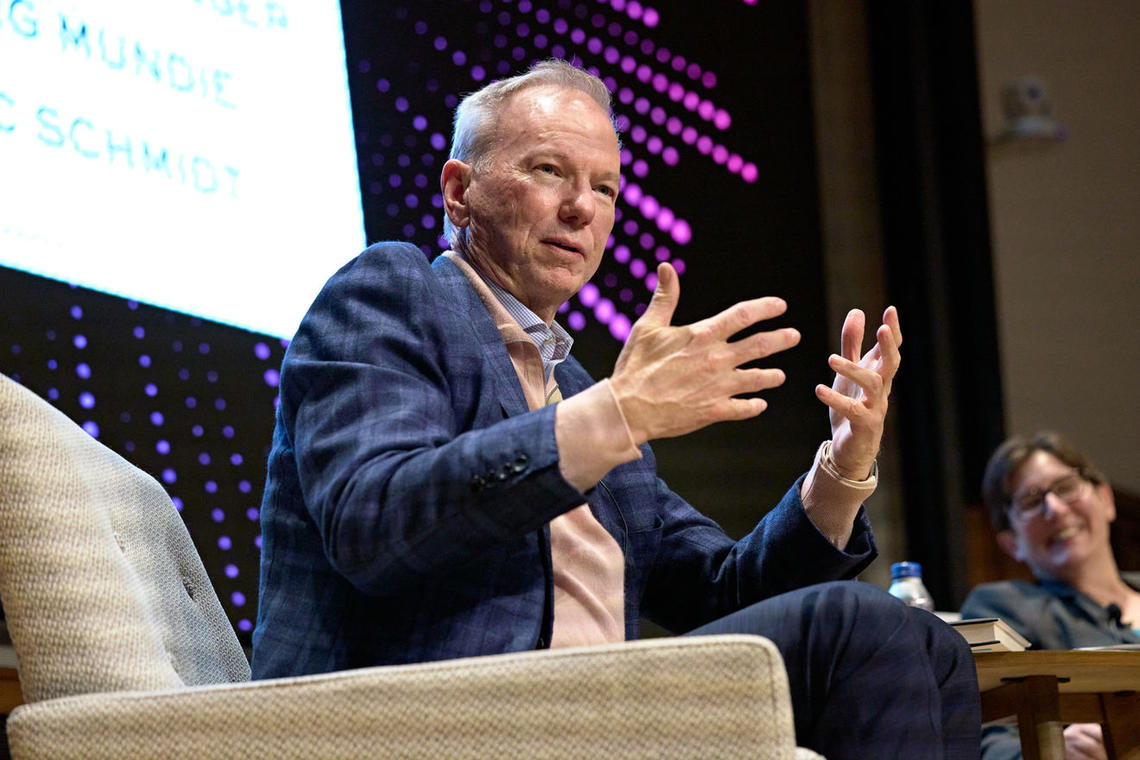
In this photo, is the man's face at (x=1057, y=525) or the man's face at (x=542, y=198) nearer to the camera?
the man's face at (x=542, y=198)

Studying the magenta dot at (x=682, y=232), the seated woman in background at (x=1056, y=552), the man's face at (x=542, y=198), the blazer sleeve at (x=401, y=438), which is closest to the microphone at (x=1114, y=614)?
the seated woman in background at (x=1056, y=552)

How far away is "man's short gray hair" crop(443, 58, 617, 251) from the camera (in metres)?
1.53

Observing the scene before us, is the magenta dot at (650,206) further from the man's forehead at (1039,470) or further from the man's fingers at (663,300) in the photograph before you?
the man's fingers at (663,300)

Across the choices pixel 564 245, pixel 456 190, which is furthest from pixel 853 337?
pixel 456 190

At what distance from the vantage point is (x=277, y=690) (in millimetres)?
938

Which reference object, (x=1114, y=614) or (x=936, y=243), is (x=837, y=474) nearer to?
(x=1114, y=614)

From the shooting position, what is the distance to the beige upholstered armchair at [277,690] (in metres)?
0.88

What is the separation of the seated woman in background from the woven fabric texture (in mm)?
1969

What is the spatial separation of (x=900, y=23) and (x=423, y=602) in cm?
405

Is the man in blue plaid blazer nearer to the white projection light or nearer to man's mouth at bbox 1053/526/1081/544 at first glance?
the white projection light

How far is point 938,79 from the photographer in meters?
4.63

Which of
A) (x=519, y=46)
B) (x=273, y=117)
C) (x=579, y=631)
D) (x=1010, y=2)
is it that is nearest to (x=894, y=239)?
(x=1010, y=2)

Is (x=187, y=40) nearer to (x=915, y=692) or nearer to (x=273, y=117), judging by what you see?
(x=273, y=117)

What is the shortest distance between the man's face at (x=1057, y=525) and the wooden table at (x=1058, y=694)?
3.48 ft
